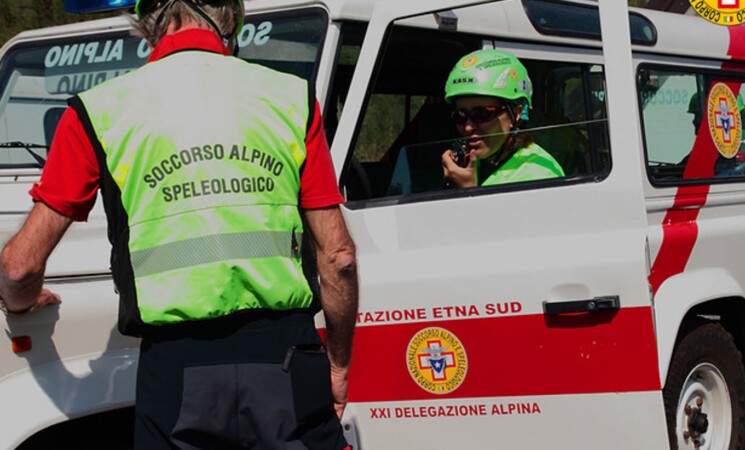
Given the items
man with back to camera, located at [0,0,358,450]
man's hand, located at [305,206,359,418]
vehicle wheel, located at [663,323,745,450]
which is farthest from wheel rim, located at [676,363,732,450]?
man with back to camera, located at [0,0,358,450]

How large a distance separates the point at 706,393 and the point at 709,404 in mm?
55

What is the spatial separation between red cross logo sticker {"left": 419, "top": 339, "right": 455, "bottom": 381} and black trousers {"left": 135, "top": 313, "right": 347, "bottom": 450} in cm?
116

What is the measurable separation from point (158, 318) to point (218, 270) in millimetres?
156

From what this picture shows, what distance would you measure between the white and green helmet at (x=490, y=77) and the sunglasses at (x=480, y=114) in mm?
53

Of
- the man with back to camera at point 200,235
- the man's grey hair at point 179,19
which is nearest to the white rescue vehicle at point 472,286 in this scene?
the man with back to camera at point 200,235

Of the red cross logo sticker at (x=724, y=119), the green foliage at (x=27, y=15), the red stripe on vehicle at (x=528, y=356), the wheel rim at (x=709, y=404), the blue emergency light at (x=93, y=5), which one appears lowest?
the wheel rim at (x=709, y=404)

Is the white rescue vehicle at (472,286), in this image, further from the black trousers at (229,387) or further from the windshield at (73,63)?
the black trousers at (229,387)

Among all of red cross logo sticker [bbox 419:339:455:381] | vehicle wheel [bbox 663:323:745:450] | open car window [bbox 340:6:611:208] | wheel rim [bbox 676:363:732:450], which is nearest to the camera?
red cross logo sticker [bbox 419:339:455:381]

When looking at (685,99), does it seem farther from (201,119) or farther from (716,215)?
(201,119)

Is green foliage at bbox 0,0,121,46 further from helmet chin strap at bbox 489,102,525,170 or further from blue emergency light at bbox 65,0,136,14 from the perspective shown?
helmet chin strap at bbox 489,102,525,170

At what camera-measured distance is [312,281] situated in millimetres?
2602

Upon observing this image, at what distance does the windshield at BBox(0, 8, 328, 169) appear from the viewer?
4043mm

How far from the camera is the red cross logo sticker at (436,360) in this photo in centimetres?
362

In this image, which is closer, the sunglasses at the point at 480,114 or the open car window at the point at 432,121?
the open car window at the point at 432,121
